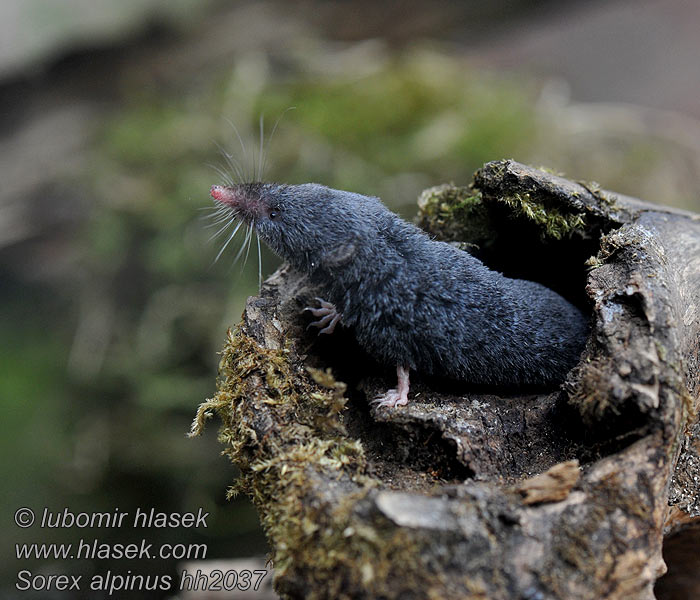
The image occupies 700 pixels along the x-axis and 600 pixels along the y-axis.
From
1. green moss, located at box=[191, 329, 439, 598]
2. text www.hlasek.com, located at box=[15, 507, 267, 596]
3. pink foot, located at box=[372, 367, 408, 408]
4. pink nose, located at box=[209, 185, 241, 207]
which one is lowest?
text www.hlasek.com, located at box=[15, 507, 267, 596]

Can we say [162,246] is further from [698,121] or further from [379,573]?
[698,121]

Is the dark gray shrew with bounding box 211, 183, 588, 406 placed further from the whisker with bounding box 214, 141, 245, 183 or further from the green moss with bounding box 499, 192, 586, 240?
the whisker with bounding box 214, 141, 245, 183

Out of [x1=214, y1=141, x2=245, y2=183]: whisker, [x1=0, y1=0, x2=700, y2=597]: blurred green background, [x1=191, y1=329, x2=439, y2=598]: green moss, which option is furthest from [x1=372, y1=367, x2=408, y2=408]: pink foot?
[x1=0, y1=0, x2=700, y2=597]: blurred green background

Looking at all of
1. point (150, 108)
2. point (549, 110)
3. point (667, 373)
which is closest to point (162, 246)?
point (150, 108)

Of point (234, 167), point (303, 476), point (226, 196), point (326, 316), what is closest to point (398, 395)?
point (326, 316)

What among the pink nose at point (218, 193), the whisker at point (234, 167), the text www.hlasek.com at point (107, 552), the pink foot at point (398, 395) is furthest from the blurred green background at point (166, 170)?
the pink foot at point (398, 395)
